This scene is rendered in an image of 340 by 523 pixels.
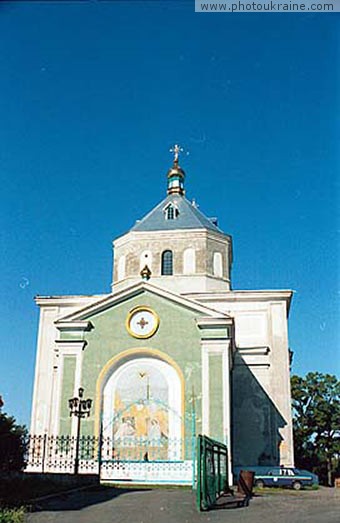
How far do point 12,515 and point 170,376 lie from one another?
13.7m

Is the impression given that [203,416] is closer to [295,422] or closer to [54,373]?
[54,373]

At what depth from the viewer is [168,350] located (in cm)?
2309

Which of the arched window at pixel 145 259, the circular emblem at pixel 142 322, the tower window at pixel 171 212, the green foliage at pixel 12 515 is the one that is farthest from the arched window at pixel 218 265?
the green foliage at pixel 12 515

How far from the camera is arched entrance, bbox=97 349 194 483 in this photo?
20.9 meters

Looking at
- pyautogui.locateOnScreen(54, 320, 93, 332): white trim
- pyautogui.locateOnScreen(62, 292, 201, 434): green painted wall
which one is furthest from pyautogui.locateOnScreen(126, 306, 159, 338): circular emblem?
pyautogui.locateOnScreen(54, 320, 93, 332): white trim

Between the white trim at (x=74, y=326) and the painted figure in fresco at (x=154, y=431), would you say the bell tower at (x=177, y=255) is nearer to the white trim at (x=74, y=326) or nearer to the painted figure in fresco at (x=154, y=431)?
the white trim at (x=74, y=326)

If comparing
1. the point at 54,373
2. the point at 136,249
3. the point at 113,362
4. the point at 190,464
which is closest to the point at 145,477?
the point at 190,464

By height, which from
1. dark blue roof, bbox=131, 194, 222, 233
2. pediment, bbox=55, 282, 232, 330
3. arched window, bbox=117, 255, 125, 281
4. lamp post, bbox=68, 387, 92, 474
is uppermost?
dark blue roof, bbox=131, 194, 222, 233

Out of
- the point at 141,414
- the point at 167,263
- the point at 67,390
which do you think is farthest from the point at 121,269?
the point at 141,414

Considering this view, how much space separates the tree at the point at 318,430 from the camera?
3962 centimetres

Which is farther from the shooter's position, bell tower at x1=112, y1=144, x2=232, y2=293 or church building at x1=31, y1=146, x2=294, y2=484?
bell tower at x1=112, y1=144, x2=232, y2=293

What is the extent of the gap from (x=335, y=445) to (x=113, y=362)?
2230 cm

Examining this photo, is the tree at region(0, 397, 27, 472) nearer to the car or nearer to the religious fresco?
the religious fresco

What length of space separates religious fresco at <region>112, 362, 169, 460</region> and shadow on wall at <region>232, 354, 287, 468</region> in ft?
18.4
